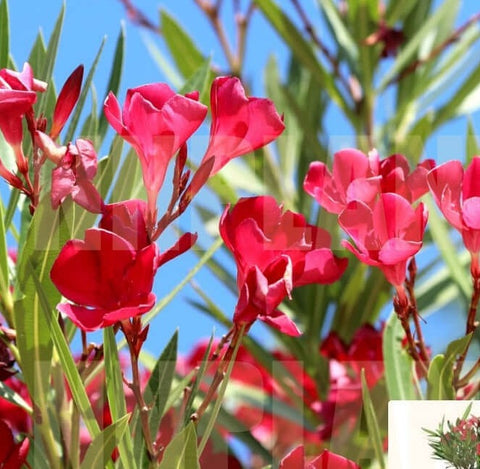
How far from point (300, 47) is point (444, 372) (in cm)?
96

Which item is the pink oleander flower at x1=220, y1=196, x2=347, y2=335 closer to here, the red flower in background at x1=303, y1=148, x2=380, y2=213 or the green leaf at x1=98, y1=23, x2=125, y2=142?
the red flower in background at x1=303, y1=148, x2=380, y2=213

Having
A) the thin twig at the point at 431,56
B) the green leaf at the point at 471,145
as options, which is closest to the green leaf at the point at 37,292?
the green leaf at the point at 471,145

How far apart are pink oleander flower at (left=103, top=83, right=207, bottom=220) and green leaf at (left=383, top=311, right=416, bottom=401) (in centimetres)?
28

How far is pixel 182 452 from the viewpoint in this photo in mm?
645

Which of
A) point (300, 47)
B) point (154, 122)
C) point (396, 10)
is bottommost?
point (154, 122)

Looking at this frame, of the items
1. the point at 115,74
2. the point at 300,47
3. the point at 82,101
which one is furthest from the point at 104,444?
the point at 300,47

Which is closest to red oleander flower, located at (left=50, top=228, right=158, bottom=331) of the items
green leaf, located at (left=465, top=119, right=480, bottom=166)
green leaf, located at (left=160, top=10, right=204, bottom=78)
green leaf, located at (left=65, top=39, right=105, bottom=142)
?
green leaf, located at (left=65, top=39, right=105, bottom=142)

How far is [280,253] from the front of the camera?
2.30 feet

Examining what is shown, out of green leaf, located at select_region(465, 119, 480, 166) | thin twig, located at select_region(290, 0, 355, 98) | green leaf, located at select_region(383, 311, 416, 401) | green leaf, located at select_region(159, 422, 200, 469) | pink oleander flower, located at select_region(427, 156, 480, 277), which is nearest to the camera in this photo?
green leaf, located at select_region(159, 422, 200, 469)

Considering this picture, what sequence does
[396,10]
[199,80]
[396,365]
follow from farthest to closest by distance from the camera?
[396,10] → [199,80] → [396,365]

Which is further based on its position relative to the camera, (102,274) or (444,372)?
(444,372)

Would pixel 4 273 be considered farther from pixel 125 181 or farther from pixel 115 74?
pixel 115 74

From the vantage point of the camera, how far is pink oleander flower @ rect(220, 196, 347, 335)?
2.17 ft

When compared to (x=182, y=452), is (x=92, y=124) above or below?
above
